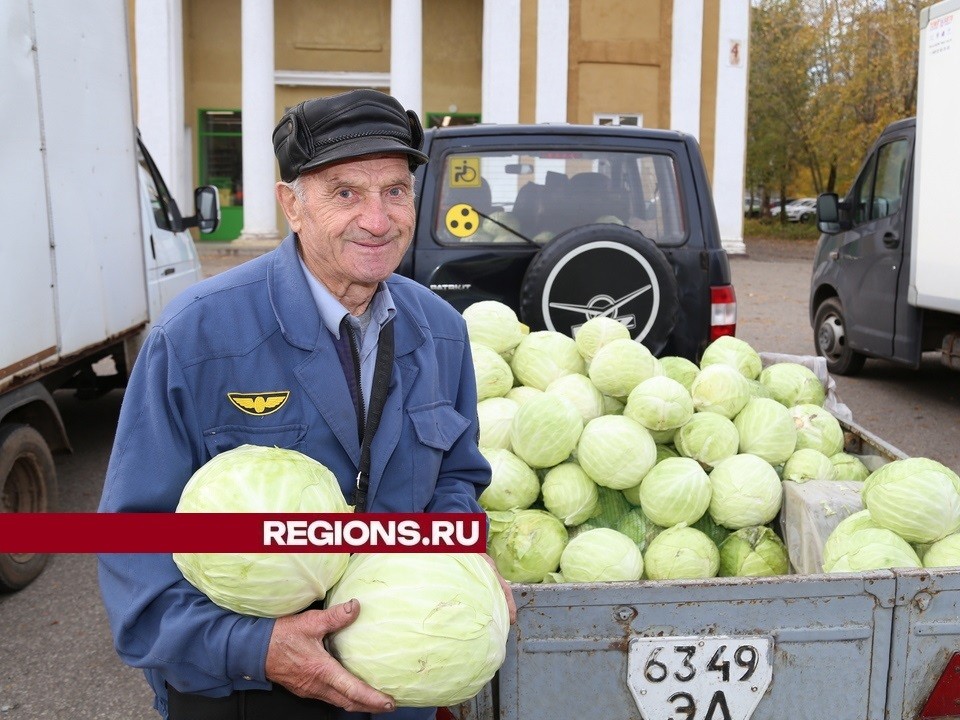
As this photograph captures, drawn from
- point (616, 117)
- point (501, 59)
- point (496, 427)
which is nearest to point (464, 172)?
point (496, 427)

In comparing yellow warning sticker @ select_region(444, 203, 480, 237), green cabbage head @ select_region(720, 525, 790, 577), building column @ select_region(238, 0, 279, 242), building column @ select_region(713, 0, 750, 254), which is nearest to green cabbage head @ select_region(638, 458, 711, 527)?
green cabbage head @ select_region(720, 525, 790, 577)

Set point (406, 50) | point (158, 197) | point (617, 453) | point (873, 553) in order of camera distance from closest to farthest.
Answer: point (873, 553)
point (617, 453)
point (158, 197)
point (406, 50)

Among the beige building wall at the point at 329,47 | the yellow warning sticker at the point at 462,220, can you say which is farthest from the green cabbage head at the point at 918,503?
the beige building wall at the point at 329,47

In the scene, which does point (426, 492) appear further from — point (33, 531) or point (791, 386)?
point (791, 386)

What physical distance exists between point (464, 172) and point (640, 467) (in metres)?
2.25

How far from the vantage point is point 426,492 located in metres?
2.30

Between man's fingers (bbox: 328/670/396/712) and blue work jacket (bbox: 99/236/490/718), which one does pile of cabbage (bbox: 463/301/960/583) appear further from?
man's fingers (bbox: 328/670/396/712)

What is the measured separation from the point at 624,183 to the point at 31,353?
320 cm

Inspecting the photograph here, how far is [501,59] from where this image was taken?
2283cm

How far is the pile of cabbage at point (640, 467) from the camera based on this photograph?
10.5 feet

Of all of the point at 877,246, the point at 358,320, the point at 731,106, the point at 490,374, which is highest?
the point at 731,106

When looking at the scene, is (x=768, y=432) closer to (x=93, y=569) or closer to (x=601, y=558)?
(x=601, y=558)

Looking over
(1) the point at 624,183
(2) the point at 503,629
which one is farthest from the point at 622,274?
(2) the point at 503,629

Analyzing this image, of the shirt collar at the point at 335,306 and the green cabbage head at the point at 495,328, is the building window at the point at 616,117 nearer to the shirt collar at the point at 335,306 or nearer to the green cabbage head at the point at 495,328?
the green cabbage head at the point at 495,328
